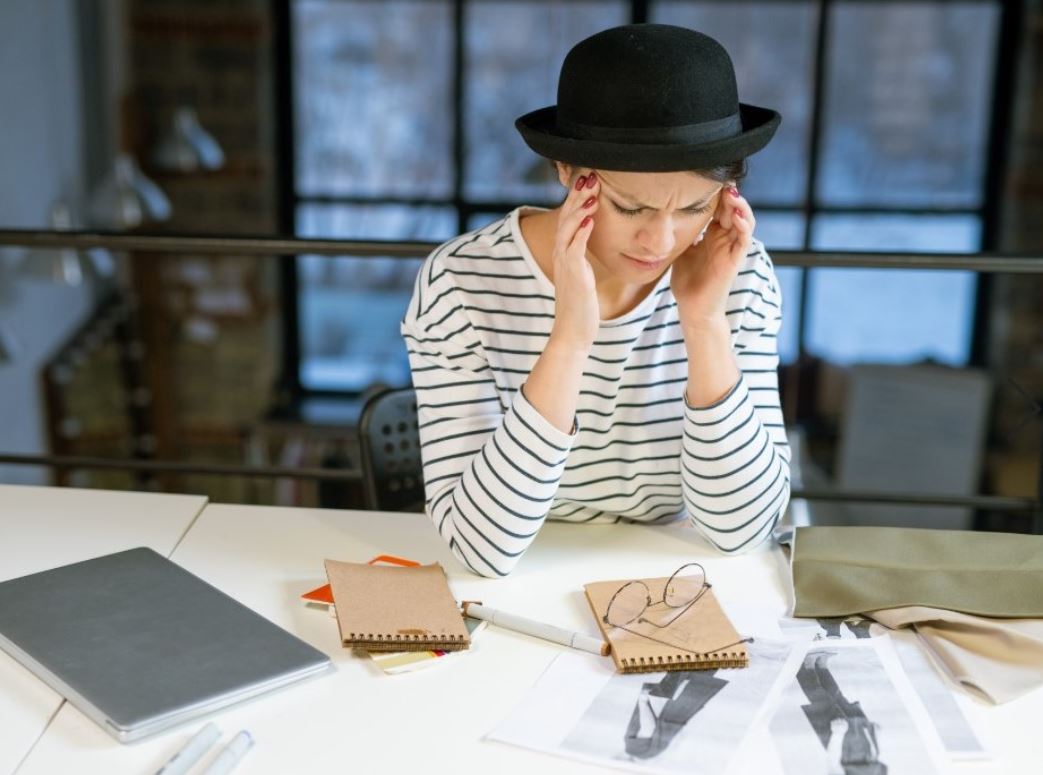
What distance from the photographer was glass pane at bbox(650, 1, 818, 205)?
16.4 feet

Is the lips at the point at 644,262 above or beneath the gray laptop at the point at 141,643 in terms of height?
above

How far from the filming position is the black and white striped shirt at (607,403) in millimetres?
1395

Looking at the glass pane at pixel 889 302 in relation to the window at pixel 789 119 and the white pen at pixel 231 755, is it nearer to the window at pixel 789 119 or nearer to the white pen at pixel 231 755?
the window at pixel 789 119

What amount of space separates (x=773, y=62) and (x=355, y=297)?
1.91m

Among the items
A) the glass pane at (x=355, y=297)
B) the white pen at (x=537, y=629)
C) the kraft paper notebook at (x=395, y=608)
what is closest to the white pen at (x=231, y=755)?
the kraft paper notebook at (x=395, y=608)

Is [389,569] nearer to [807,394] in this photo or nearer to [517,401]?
[517,401]

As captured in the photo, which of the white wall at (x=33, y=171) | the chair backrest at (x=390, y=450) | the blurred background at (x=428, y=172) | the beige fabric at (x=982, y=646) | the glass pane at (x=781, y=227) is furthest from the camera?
the glass pane at (x=781, y=227)

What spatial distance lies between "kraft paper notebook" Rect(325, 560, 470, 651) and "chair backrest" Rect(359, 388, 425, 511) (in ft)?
1.09

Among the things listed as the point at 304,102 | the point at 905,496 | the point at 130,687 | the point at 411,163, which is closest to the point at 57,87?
the point at 304,102

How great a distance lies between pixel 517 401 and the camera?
4.43 ft

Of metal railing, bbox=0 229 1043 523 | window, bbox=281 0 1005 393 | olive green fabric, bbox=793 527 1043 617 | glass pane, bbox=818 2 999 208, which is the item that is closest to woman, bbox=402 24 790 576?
olive green fabric, bbox=793 527 1043 617

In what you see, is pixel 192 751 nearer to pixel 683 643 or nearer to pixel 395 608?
pixel 395 608

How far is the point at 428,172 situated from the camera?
521 cm

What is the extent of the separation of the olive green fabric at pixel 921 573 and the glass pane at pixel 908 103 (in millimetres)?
3922
